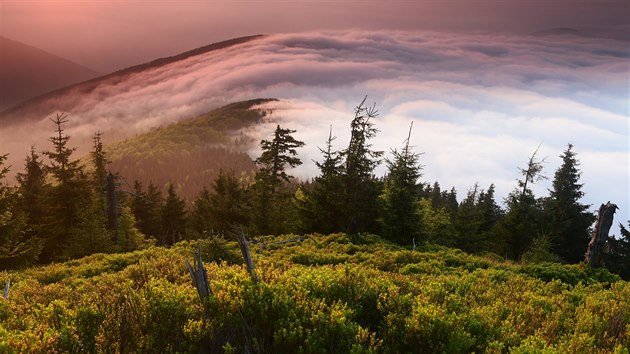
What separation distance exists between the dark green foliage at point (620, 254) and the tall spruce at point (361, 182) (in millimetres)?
23201

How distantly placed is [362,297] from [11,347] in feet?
14.0

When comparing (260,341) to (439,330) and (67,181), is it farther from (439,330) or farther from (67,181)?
(67,181)

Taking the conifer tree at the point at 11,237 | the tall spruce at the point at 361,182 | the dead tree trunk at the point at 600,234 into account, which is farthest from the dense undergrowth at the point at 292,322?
the conifer tree at the point at 11,237

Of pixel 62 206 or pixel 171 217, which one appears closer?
pixel 62 206

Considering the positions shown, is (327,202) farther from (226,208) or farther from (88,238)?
(226,208)

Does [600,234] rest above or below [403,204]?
above

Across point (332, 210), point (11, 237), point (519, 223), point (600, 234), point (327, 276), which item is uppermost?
point (327, 276)

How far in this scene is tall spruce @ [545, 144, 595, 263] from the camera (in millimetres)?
41656

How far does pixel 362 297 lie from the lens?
605 cm

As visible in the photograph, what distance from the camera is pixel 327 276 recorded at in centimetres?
608

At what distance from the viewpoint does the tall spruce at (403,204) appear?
25969 mm

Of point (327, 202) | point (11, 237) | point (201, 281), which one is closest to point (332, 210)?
point (327, 202)

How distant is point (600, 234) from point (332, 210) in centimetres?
1613

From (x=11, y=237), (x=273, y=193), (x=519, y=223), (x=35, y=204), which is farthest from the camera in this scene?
(x=519, y=223)
